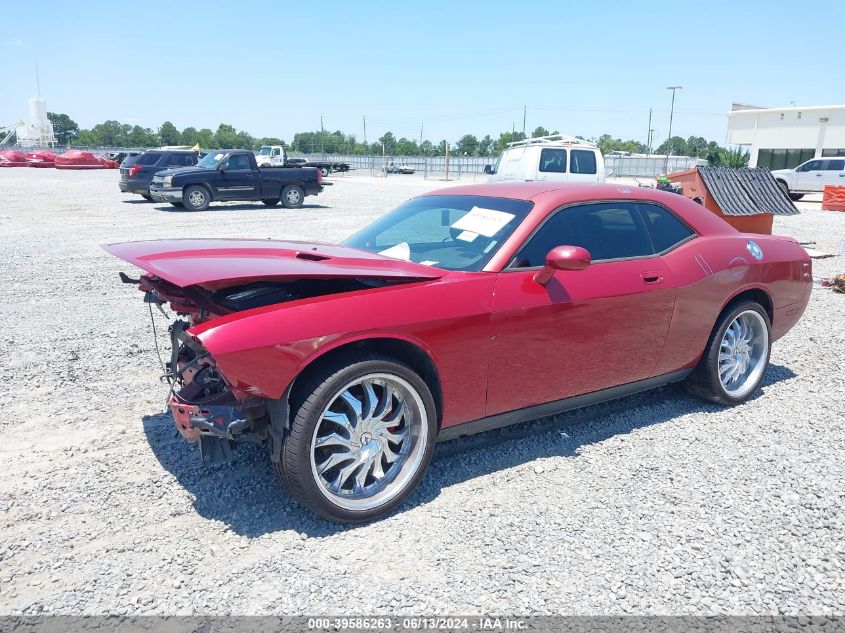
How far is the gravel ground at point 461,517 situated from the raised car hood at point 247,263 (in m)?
1.12

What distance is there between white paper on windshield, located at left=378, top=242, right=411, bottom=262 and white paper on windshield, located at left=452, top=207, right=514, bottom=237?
12.4 inches

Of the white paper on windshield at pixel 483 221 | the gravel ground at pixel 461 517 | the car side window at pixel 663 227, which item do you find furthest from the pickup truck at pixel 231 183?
the car side window at pixel 663 227

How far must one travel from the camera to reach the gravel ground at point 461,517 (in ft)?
8.15

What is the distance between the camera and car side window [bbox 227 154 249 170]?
18156 mm

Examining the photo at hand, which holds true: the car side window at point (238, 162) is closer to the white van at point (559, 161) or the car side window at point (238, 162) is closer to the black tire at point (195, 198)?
the black tire at point (195, 198)

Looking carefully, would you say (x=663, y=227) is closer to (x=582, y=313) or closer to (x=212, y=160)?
(x=582, y=313)

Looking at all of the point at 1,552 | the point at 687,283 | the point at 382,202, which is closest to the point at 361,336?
the point at 1,552

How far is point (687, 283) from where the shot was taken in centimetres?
400

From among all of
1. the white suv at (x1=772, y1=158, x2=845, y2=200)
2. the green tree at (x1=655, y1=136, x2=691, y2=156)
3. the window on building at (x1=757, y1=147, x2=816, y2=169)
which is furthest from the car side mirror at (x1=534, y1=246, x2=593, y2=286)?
the green tree at (x1=655, y1=136, x2=691, y2=156)

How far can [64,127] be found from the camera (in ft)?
400

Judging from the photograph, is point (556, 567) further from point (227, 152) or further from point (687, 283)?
point (227, 152)

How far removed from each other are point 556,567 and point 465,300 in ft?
4.20

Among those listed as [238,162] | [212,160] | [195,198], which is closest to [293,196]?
[238,162]

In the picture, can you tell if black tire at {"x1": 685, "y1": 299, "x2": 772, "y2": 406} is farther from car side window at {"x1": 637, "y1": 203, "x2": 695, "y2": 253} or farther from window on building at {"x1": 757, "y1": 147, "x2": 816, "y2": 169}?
window on building at {"x1": 757, "y1": 147, "x2": 816, "y2": 169}
